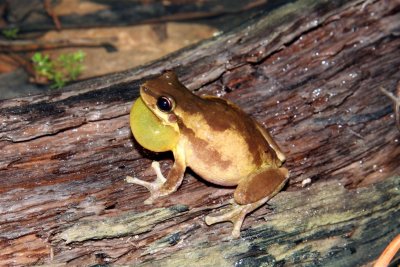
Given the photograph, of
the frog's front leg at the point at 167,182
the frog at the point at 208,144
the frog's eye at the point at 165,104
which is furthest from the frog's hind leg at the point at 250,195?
the frog's eye at the point at 165,104

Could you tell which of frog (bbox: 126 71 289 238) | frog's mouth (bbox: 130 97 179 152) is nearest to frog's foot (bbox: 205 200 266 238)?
frog (bbox: 126 71 289 238)

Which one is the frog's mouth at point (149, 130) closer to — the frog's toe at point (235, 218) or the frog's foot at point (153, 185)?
the frog's foot at point (153, 185)

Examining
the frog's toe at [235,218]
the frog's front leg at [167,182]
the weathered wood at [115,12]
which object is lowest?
the weathered wood at [115,12]

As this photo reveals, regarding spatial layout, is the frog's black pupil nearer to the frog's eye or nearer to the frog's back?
the frog's eye

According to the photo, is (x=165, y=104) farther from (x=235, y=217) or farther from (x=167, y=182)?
(x=235, y=217)

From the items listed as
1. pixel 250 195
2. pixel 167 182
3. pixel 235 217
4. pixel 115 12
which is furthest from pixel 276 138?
pixel 115 12

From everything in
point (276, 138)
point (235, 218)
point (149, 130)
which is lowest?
point (235, 218)

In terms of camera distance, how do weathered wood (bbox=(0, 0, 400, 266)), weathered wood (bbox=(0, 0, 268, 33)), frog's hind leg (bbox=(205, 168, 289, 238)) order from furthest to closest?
weathered wood (bbox=(0, 0, 268, 33)), frog's hind leg (bbox=(205, 168, 289, 238)), weathered wood (bbox=(0, 0, 400, 266))
